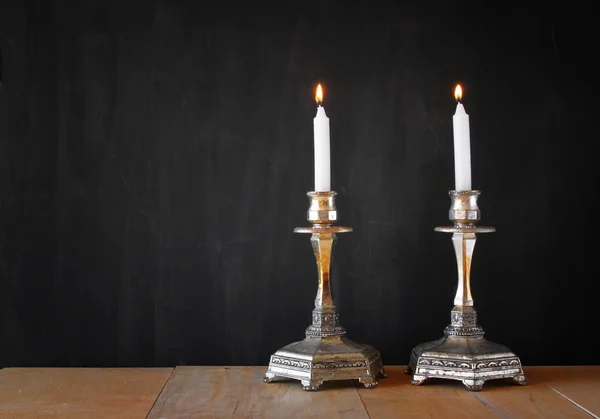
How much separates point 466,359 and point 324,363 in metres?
0.21

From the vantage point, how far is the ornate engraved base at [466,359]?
1.07 metres

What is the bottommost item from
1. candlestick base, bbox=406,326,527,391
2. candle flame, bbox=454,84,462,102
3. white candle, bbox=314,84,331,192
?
candlestick base, bbox=406,326,527,391

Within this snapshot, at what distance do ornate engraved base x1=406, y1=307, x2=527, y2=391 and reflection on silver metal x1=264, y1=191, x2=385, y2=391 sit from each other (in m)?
0.08

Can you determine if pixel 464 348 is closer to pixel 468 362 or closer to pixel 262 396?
pixel 468 362

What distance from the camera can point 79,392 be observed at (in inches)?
42.7

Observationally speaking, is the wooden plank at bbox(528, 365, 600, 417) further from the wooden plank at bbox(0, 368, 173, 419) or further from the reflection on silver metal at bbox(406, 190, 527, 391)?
the wooden plank at bbox(0, 368, 173, 419)

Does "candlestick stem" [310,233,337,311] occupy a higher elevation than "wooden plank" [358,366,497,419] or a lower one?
higher

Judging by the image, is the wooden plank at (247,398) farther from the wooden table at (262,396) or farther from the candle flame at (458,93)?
the candle flame at (458,93)

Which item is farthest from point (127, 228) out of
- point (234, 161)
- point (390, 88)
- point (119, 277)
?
point (390, 88)

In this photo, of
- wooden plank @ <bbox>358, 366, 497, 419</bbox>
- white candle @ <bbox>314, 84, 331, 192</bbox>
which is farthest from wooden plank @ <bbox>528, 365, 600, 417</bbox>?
white candle @ <bbox>314, 84, 331, 192</bbox>

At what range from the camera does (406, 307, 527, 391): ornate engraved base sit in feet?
3.51

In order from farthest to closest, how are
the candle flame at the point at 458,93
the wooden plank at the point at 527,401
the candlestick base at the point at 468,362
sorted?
1. the candle flame at the point at 458,93
2. the candlestick base at the point at 468,362
3. the wooden plank at the point at 527,401

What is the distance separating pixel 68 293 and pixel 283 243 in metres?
0.39

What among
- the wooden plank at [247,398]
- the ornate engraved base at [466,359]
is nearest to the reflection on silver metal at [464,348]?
the ornate engraved base at [466,359]
